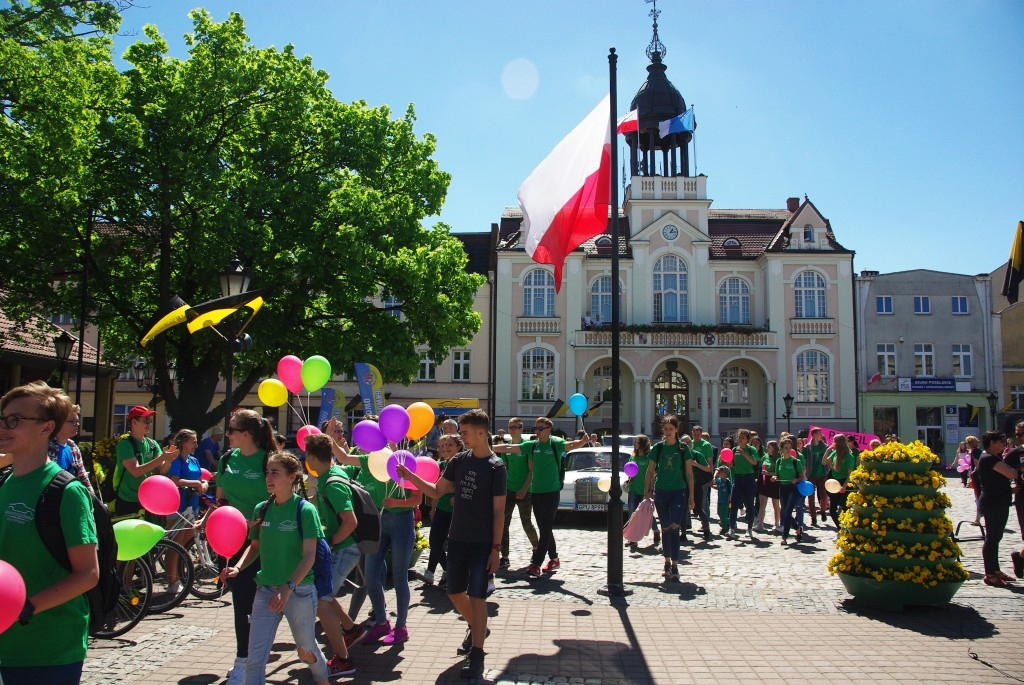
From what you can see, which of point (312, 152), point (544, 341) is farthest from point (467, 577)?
point (544, 341)

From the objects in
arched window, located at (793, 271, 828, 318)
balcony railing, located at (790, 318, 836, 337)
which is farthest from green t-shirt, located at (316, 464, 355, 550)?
arched window, located at (793, 271, 828, 318)

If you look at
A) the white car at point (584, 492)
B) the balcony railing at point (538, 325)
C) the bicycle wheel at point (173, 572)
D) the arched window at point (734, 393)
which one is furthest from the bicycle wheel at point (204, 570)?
the arched window at point (734, 393)

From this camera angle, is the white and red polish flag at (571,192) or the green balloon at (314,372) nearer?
the green balloon at (314,372)

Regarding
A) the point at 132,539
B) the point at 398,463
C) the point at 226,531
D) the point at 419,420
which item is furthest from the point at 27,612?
the point at 419,420

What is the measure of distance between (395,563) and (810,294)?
3746 centimetres

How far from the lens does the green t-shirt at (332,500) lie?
5.67 meters

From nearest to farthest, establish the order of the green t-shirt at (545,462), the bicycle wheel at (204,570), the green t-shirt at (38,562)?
the green t-shirt at (38,562) < the bicycle wheel at (204,570) < the green t-shirt at (545,462)

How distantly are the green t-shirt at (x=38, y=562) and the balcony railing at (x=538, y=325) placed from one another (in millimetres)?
36841

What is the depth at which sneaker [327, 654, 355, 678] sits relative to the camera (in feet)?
18.8

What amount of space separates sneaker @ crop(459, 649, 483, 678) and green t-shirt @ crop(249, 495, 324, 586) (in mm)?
1437

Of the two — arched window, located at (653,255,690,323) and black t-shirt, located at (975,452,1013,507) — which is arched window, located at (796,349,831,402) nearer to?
arched window, located at (653,255,690,323)

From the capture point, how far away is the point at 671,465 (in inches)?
389

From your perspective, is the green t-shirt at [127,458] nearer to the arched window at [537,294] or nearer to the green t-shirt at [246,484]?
the green t-shirt at [246,484]

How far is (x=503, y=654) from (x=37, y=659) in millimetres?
3953
